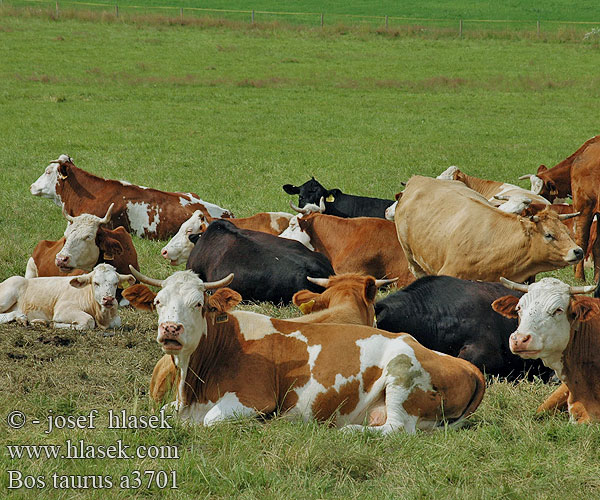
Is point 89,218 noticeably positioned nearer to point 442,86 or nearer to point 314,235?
point 314,235

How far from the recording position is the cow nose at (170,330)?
5.77 m

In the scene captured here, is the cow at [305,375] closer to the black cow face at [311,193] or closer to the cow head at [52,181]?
the black cow face at [311,193]

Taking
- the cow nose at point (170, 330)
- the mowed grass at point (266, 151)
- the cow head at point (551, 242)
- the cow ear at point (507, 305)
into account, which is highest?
A: the cow nose at point (170, 330)

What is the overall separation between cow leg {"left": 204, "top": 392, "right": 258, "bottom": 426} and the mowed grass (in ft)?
0.37

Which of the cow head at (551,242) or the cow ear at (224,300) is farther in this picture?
the cow head at (551,242)

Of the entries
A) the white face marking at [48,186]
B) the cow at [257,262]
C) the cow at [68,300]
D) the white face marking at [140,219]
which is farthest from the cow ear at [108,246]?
the white face marking at [48,186]

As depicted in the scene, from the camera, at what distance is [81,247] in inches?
378

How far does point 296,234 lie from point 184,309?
18.7 feet

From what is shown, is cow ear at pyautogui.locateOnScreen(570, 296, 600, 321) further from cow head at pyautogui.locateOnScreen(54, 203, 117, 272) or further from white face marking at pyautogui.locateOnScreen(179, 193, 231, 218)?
white face marking at pyautogui.locateOnScreen(179, 193, 231, 218)

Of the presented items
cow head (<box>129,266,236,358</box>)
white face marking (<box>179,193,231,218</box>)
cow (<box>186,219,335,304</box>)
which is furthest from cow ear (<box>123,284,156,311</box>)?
white face marking (<box>179,193,231,218</box>)

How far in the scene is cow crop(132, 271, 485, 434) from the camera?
5.97m

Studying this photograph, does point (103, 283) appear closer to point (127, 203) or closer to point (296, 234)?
point (296, 234)

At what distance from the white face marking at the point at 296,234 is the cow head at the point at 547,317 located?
5.30 meters

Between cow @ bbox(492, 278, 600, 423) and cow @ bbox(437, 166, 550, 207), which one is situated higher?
cow @ bbox(492, 278, 600, 423)
